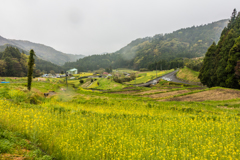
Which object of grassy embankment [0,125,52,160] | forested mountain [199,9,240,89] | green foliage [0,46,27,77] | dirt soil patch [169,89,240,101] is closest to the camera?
grassy embankment [0,125,52,160]

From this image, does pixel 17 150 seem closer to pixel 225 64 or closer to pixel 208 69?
pixel 225 64

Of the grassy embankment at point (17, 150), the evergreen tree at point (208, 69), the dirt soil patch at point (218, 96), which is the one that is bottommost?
the dirt soil patch at point (218, 96)

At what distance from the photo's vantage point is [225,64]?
32125mm

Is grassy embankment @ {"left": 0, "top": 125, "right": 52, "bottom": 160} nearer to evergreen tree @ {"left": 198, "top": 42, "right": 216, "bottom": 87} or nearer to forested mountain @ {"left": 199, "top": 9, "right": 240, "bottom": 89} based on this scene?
forested mountain @ {"left": 199, "top": 9, "right": 240, "bottom": 89}

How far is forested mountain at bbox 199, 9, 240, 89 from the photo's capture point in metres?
28.1

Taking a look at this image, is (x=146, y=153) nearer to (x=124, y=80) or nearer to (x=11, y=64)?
(x=124, y=80)

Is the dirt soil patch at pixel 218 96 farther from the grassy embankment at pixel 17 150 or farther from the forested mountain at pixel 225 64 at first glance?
the grassy embankment at pixel 17 150

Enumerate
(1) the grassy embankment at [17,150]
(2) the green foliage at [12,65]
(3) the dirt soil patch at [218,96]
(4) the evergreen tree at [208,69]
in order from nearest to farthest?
(1) the grassy embankment at [17,150]
(3) the dirt soil patch at [218,96]
(4) the evergreen tree at [208,69]
(2) the green foliage at [12,65]

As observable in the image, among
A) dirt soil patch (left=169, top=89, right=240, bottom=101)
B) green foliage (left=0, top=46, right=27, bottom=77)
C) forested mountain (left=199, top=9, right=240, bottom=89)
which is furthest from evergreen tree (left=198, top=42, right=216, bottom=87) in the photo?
green foliage (left=0, top=46, right=27, bottom=77)

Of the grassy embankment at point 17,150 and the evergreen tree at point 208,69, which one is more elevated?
the evergreen tree at point 208,69

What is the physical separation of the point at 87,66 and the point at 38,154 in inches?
7682

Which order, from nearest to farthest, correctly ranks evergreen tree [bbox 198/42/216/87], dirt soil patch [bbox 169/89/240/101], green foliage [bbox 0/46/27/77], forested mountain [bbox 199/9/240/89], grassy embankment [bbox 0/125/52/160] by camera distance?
grassy embankment [bbox 0/125/52/160] < dirt soil patch [bbox 169/89/240/101] < forested mountain [bbox 199/9/240/89] < evergreen tree [bbox 198/42/216/87] < green foliage [bbox 0/46/27/77]

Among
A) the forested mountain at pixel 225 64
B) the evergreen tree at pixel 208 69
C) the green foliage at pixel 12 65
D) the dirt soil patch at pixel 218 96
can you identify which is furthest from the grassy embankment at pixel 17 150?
the green foliage at pixel 12 65

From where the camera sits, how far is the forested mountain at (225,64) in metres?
28.1
